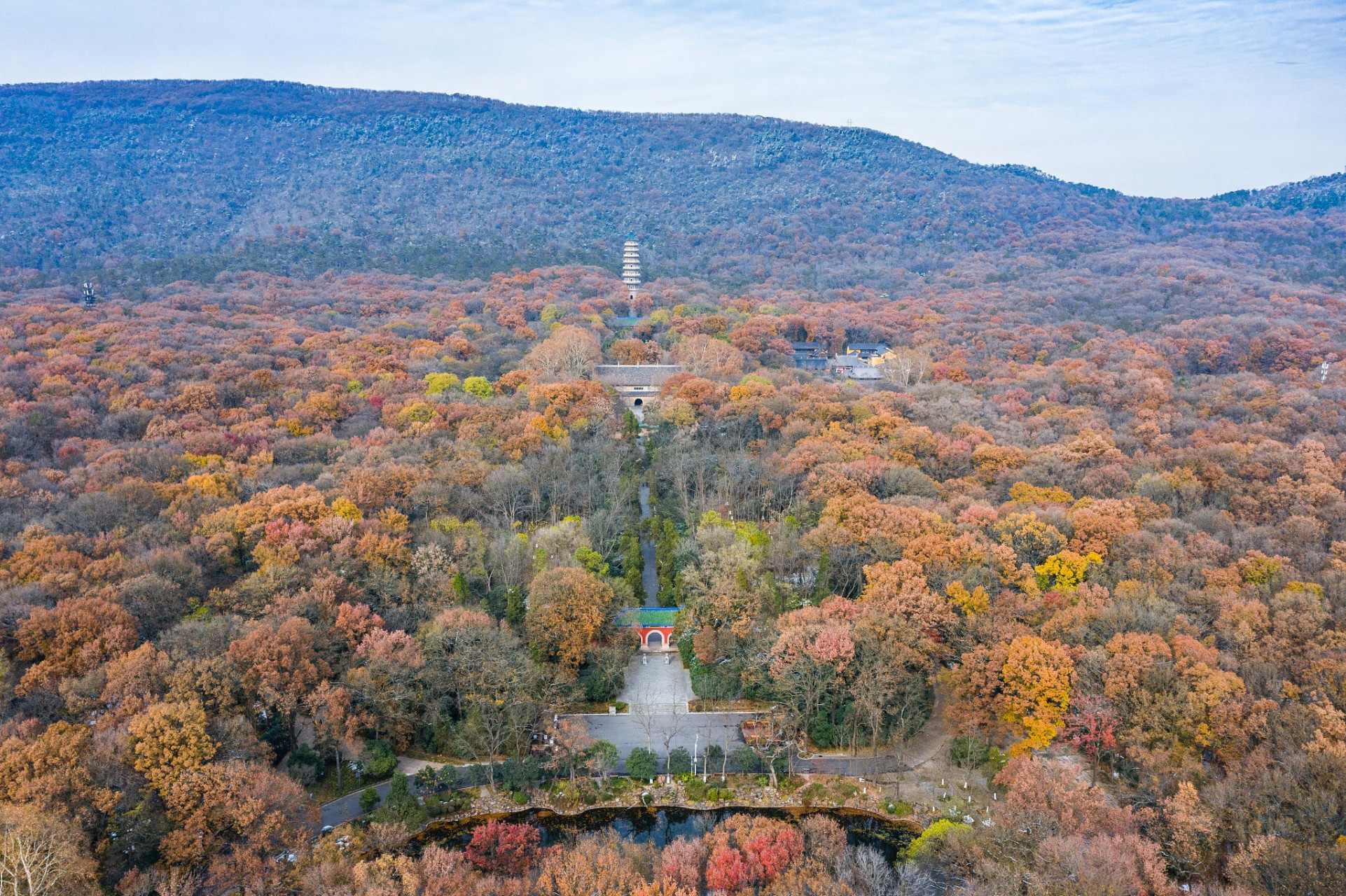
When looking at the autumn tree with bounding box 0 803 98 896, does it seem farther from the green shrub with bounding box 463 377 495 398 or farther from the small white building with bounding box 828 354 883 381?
the small white building with bounding box 828 354 883 381

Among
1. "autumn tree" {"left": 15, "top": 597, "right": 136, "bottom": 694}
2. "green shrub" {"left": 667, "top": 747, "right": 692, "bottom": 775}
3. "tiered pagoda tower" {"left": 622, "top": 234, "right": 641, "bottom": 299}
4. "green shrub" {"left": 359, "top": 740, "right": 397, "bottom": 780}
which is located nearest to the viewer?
"autumn tree" {"left": 15, "top": 597, "right": 136, "bottom": 694}

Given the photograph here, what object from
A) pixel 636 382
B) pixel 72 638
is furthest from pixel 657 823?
pixel 636 382

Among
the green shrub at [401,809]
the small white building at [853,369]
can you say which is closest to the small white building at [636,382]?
the small white building at [853,369]

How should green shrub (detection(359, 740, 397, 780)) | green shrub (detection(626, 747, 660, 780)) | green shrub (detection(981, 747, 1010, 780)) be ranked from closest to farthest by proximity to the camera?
green shrub (detection(359, 740, 397, 780))
green shrub (detection(981, 747, 1010, 780))
green shrub (detection(626, 747, 660, 780))

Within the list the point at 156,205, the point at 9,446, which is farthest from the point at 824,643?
the point at 156,205

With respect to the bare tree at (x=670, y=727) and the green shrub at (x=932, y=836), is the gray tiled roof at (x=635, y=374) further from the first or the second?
the green shrub at (x=932, y=836)

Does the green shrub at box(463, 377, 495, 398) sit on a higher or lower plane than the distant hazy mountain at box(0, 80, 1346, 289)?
lower

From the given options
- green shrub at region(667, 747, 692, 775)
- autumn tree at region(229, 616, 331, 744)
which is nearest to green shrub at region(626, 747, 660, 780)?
green shrub at region(667, 747, 692, 775)
